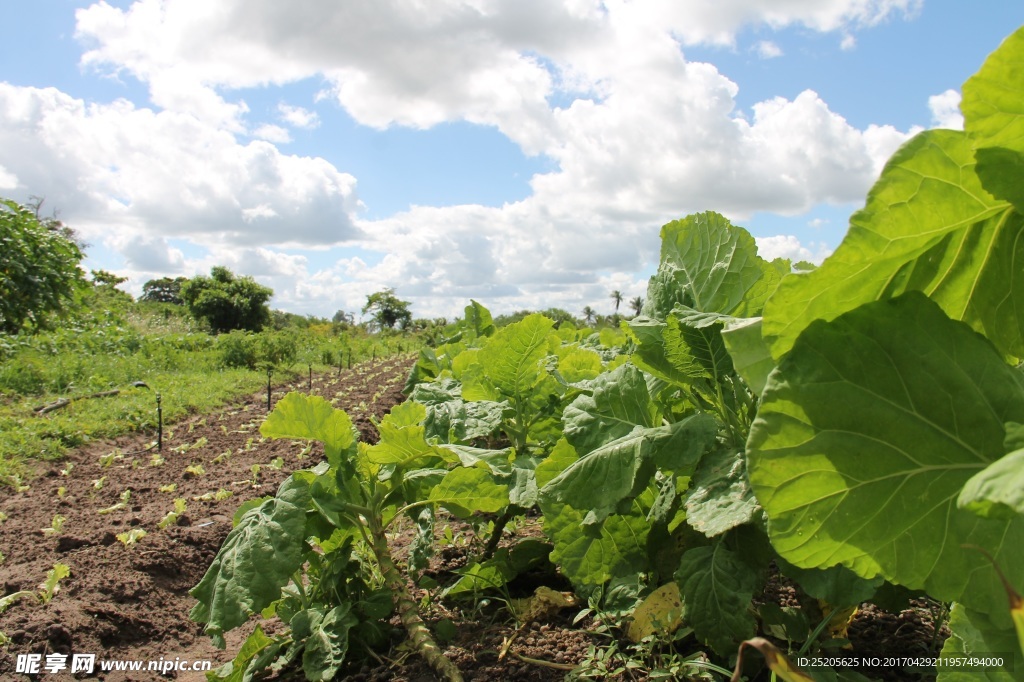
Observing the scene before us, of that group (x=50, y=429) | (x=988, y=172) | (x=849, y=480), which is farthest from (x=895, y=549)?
(x=50, y=429)

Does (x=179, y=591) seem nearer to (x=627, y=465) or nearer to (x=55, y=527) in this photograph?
(x=55, y=527)

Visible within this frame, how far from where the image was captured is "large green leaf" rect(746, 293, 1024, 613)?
0.78 m

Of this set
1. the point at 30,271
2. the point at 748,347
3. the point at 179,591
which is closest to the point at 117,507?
the point at 179,591

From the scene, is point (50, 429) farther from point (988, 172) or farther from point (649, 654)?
point (988, 172)

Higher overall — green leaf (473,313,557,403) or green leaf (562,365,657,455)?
green leaf (473,313,557,403)

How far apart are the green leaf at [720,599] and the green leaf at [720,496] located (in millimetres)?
176

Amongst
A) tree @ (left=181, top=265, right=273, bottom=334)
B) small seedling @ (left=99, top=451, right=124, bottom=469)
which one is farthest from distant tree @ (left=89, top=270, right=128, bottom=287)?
small seedling @ (left=99, top=451, right=124, bottom=469)

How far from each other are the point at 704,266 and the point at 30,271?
15.4 m

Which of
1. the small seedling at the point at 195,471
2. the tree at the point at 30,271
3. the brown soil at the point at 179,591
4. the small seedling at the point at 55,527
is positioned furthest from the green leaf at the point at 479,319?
the tree at the point at 30,271

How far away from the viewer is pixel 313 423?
2324mm

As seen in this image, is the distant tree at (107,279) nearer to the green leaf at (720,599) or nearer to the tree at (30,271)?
the tree at (30,271)

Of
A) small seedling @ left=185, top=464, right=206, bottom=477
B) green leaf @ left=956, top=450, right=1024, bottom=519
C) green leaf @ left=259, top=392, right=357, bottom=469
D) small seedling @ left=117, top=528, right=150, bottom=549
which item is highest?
green leaf @ left=956, top=450, right=1024, bottom=519

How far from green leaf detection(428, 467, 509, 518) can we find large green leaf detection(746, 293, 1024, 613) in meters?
1.50

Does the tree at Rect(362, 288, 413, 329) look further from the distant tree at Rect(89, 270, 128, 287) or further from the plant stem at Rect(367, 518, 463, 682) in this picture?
the plant stem at Rect(367, 518, 463, 682)
